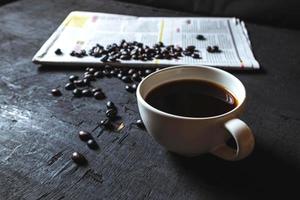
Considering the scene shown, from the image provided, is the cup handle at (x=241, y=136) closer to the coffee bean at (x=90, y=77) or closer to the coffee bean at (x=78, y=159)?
the coffee bean at (x=78, y=159)

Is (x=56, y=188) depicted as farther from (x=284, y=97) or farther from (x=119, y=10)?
(x=119, y=10)

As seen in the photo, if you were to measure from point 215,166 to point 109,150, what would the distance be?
150mm

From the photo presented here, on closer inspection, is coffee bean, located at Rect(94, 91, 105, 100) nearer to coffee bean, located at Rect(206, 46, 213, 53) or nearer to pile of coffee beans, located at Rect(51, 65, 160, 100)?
pile of coffee beans, located at Rect(51, 65, 160, 100)

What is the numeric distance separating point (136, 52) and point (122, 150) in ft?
1.05

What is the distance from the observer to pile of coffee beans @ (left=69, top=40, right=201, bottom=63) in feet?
2.40

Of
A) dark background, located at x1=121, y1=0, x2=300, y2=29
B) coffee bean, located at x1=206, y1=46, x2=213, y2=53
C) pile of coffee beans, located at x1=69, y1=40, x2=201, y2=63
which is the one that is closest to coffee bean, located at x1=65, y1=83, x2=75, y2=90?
pile of coffee beans, located at x1=69, y1=40, x2=201, y2=63

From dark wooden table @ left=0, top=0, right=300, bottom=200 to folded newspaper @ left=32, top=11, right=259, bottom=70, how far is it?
0.14 ft

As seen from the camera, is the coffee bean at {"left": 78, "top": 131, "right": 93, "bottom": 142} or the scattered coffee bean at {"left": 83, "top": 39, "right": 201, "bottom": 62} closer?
the coffee bean at {"left": 78, "top": 131, "right": 93, "bottom": 142}

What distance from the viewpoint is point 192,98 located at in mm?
472

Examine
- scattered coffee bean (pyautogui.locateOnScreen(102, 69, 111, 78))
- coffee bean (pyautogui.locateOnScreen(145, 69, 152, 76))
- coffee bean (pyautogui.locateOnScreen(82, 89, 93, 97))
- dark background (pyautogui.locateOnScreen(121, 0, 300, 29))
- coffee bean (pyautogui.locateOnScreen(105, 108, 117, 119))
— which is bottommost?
dark background (pyautogui.locateOnScreen(121, 0, 300, 29))

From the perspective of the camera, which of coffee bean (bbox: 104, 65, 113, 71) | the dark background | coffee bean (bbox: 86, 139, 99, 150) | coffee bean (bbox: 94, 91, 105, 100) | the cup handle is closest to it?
the cup handle

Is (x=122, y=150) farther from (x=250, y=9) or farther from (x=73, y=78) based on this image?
(x=250, y=9)

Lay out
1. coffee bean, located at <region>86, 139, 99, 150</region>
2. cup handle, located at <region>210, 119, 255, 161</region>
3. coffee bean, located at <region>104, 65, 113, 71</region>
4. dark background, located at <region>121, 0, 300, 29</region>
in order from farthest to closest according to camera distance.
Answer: dark background, located at <region>121, 0, 300, 29</region> → coffee bean, located at <region>104, 65, 113, 71</region> → coffee bean, located at <region>86, 139, 99, 150</region> → cup handle, located at <region>210, 119, 255, 161</region>

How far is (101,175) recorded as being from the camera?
1.44 ft
